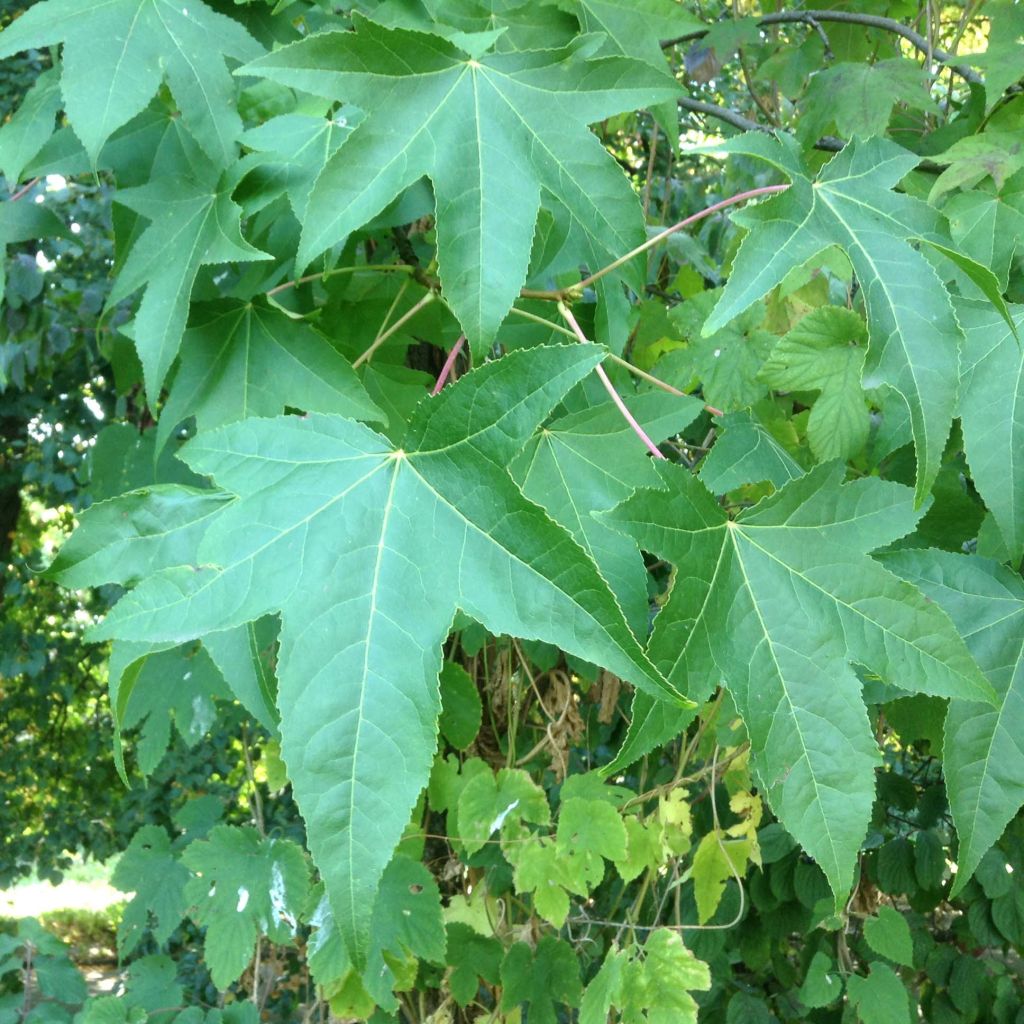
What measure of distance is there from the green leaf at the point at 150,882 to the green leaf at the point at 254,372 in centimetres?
106

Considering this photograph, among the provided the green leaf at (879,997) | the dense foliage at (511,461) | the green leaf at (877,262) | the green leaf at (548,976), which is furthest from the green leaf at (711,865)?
the green leaf at (877,262)

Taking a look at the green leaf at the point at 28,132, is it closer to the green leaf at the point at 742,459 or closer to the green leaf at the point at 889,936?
the green leaf at the point at 742,459

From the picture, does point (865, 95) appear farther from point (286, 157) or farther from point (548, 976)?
point (548, 976)

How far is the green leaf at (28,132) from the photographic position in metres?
1.02

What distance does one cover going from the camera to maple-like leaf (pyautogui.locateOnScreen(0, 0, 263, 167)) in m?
0.92

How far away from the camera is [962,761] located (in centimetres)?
83

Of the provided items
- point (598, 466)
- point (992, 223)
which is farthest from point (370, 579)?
point (992, 223)

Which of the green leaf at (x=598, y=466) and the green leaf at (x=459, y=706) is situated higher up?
the green leaf at (x=598, y=466)

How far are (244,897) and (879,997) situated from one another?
1.15m

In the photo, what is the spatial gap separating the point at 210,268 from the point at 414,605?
1.99 ft

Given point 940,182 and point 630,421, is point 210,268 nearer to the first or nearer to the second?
point 630,421

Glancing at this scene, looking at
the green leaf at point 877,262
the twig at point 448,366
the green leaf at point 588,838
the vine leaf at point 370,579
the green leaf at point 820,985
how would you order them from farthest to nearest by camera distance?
1. the green leaf at point 820,985
2. the green leaf at point 588,838
3. the twig at point 448,366
4. the green leaf at point 877,262
5. the vine leaf at point 370,579

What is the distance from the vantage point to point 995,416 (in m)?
0.89

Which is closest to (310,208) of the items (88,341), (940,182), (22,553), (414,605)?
(414,605)
